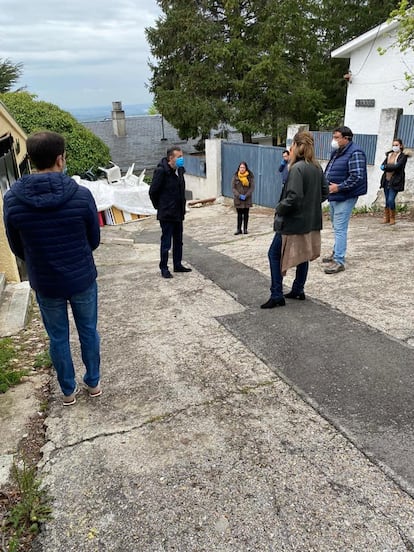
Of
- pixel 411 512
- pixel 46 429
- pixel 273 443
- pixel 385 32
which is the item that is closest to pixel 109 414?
pixel 46 429

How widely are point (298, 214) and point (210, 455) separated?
8.17ft

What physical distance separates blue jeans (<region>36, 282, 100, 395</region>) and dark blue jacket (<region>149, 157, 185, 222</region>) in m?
3.16

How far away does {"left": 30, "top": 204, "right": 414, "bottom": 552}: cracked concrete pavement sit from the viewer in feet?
6.43

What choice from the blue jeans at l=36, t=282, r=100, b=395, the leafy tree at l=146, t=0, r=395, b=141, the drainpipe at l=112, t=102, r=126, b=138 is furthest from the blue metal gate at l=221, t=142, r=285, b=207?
the drainpipe at l=112, t=102, r=126, b=138

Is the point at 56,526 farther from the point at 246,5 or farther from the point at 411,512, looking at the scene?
the point at 246,5

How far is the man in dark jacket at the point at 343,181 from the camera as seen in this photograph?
5.11m

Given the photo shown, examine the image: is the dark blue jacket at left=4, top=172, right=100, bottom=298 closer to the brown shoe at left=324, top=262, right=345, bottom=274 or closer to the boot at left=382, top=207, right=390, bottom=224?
the brown shoe at left=324, top=262, right=345, bottom=274

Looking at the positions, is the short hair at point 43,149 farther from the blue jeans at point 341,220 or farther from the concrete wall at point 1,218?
the blue jeans at point 341,220

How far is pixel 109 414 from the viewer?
286cm

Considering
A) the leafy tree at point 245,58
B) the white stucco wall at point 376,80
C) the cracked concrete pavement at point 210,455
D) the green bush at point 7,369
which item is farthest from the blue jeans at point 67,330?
the leafy tree at point 245,58

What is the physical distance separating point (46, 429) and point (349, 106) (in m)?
16.6

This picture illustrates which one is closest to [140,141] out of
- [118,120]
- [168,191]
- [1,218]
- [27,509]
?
[118,120]

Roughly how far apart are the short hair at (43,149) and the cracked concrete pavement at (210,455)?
63.6 inches

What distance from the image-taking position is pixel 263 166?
46.0ft
